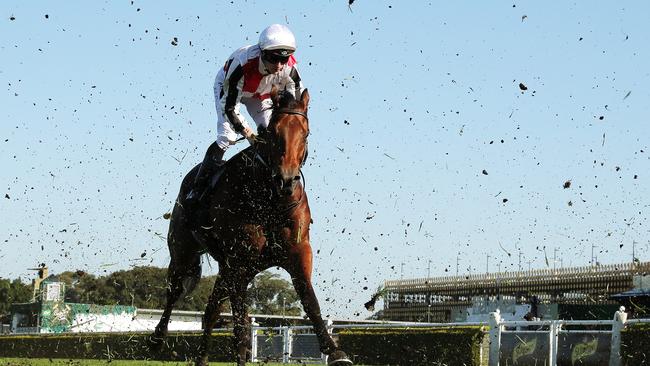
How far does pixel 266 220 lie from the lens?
8266 mm

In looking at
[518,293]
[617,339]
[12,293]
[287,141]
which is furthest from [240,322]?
[12,293]

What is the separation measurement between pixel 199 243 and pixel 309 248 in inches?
84.3

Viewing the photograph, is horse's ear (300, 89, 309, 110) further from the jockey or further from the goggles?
the goggles

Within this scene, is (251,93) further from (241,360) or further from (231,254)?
(241,360)

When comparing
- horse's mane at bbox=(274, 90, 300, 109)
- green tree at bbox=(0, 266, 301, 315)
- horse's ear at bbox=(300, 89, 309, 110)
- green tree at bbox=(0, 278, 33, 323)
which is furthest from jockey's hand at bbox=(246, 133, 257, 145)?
green tree at bbox=(0, 278, 33, 323)

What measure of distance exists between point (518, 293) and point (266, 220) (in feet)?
140

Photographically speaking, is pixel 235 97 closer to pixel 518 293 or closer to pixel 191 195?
pixel 191 195

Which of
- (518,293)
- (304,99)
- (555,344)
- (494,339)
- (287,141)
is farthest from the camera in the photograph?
(518,293)

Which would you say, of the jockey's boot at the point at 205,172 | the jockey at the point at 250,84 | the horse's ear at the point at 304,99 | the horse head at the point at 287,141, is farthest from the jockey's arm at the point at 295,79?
the jockey's boot at the point at 205,172

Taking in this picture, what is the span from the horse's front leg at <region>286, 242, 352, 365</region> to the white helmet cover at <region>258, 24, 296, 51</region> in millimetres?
1652

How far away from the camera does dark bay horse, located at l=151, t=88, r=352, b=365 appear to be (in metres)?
8.03

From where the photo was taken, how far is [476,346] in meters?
16.7


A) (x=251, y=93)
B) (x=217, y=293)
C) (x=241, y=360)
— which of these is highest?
(x=251, y=93)

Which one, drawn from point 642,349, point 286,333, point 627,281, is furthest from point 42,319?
point 642,349
